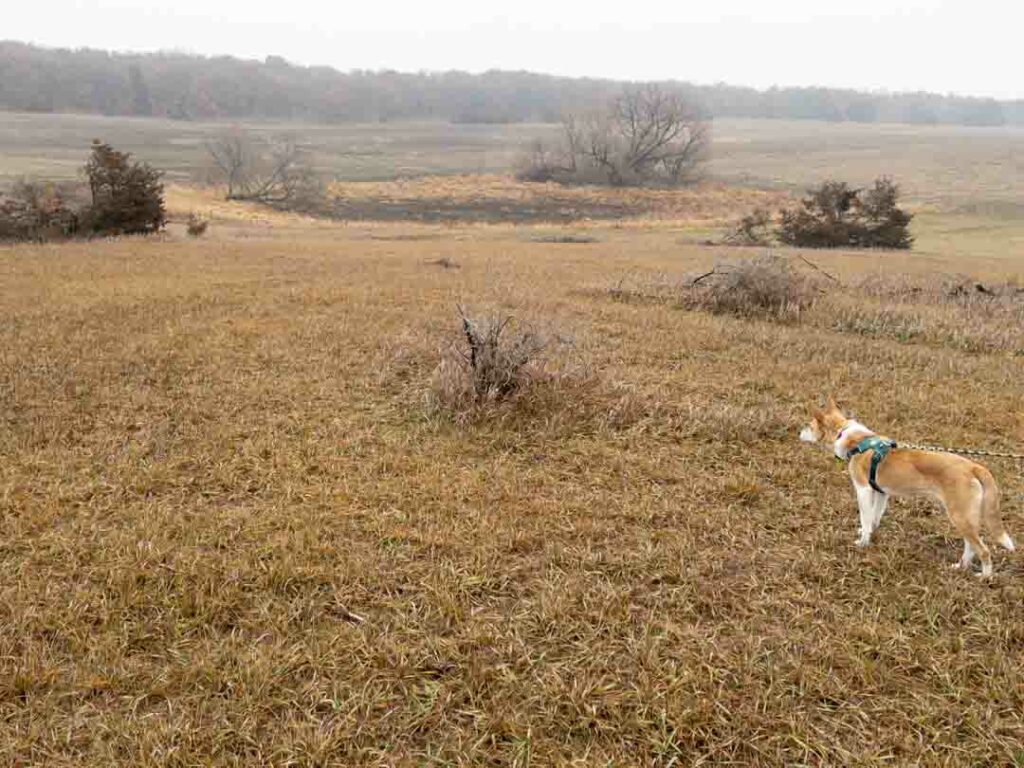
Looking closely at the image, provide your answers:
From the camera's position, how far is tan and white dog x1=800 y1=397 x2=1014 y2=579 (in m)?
3.59

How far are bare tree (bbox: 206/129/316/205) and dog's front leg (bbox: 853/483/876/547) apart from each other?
49512 mm

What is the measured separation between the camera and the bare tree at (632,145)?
63.6 metres

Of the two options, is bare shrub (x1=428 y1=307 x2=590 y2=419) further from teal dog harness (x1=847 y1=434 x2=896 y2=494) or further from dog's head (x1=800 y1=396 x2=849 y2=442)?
teal dog harness (x1=847 y1=434 x2=896 y2=494)

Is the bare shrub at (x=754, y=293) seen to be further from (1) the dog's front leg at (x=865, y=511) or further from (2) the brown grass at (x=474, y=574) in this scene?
(1) the dog's front leg at (x=865, y=511)

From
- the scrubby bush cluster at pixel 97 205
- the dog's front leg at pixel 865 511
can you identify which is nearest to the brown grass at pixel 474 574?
the dog's front leg at pixel 865 511

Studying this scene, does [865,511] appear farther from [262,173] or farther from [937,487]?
[262,173]

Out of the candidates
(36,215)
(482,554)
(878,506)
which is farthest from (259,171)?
(878,506)

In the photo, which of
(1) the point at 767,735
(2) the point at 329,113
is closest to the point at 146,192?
(1) the point at 767,735

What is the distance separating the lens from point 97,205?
2047 centimetres

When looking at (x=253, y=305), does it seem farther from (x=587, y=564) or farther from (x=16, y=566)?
(x=587, y=564)

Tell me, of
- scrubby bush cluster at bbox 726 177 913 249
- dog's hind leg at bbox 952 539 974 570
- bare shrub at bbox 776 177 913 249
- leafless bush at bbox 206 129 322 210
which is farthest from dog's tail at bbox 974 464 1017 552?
leafless bush at bbox 206 129 322 210

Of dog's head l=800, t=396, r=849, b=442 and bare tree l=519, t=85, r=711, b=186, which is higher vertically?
bare tree l=519, t=85, r=711, b=186

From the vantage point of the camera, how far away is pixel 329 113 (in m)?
122

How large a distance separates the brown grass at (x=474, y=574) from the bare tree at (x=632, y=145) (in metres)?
58.6
